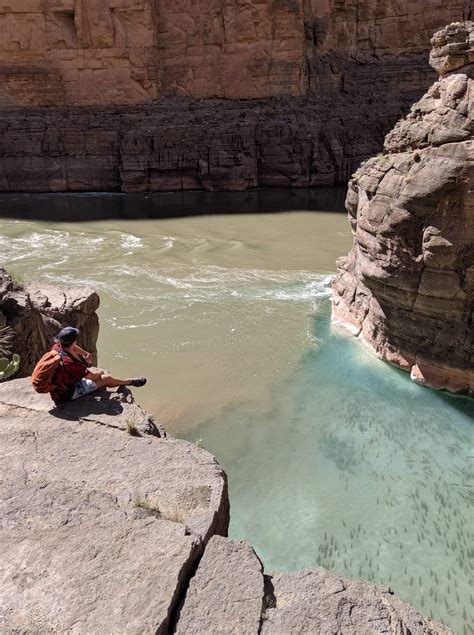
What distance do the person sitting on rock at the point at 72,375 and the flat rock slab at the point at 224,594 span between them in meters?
1.89

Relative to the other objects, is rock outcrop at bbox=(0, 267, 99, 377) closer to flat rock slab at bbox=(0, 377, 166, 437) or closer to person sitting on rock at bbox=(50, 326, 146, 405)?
flat rock slab at bbox=(0, 377, 166, 437)

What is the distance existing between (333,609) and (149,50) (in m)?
27.0

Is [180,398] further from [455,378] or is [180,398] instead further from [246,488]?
[455,378]

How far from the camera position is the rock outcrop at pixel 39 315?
5.75m

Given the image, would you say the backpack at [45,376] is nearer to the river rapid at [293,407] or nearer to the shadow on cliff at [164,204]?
the river rapid at [293,407]

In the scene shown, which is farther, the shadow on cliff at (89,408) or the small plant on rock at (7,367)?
the small plant on rock at (7,367)

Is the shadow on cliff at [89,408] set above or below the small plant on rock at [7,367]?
above

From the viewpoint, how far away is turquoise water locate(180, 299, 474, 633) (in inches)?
203

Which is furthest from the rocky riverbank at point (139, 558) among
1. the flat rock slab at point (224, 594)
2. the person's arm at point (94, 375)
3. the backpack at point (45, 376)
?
the person's arm at point (94, 375)

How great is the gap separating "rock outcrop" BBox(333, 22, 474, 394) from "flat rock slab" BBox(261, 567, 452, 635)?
539 cm

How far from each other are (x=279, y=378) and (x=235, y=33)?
857 inches

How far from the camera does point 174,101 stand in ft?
84.8

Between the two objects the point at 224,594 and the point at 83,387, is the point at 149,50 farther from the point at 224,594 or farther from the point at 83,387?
the point at 224,594

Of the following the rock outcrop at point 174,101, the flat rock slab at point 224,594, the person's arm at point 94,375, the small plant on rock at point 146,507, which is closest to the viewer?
the flat rock slab at point 224,594
